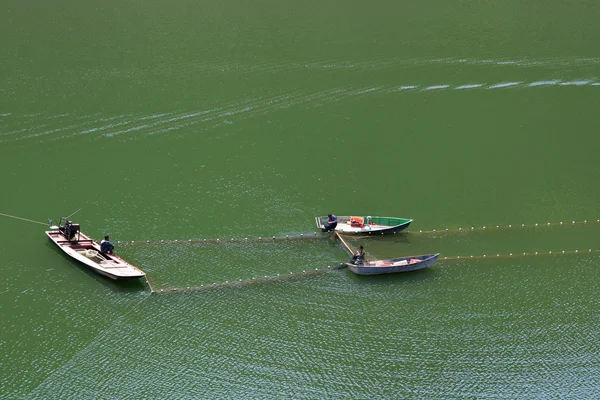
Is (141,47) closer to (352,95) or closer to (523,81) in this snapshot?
(352,95)

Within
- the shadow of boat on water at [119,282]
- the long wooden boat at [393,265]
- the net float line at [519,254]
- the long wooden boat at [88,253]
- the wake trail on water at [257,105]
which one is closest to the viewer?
the long wooden boat at [88,253]

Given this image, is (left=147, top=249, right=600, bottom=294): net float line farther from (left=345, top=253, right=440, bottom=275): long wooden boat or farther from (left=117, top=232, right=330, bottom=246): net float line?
(left=117, top=232, right=330, bottom=246): net float line

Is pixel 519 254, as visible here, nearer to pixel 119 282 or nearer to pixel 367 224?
pixel 367 224

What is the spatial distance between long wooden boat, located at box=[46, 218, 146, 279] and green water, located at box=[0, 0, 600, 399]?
388mm

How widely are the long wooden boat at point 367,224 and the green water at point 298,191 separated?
320mm

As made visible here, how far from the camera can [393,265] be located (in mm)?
25297

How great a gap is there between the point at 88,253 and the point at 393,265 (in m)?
8.86

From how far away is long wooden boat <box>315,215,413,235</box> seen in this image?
26.7 meters

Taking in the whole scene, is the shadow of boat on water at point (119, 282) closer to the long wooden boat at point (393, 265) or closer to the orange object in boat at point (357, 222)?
the long wooden boat at point (393, 265)

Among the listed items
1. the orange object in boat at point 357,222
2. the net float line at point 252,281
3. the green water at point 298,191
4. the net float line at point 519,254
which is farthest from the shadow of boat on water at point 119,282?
the net float line at point 519,254

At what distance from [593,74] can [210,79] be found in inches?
626

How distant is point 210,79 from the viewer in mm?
33844

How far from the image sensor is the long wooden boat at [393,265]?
25.2 metres

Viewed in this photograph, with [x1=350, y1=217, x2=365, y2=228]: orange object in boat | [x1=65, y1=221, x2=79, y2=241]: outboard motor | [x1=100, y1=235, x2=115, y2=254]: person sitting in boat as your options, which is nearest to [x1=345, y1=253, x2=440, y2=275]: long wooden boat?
[x1=350, y1=217, x2=365, y2=228]: orange object in boat
